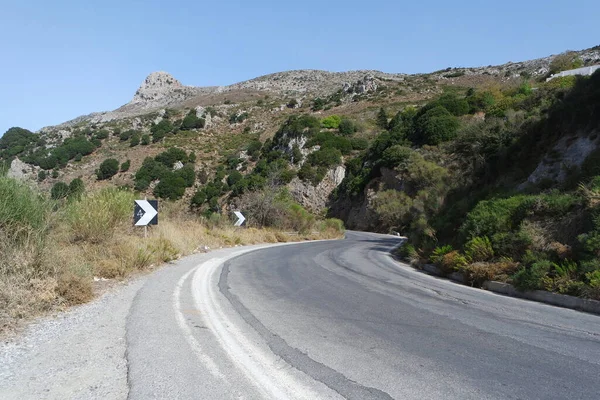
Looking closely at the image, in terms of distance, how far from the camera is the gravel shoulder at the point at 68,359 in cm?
415

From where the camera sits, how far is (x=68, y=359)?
495 cm

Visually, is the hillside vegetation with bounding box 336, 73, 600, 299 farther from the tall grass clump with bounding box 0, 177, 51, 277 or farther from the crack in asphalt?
the tall grass clump with bounding box 0, 177, 51, 277

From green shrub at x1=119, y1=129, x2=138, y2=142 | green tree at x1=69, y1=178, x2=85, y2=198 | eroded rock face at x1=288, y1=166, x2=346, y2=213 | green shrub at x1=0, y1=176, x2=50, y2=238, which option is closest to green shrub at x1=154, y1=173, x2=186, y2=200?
eroded rock face at x1=288, y1=166, x2=346, y2=213

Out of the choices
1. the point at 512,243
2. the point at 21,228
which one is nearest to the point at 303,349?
the point at 21,228

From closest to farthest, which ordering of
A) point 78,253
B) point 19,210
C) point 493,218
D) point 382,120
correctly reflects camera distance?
point 19,210 → point 78,253 → point 493,218 → point 382,120

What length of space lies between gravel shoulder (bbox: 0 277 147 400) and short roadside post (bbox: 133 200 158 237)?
7.58m

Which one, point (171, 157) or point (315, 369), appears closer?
point (315, 369)

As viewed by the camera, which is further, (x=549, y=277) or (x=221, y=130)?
(x=221, y=130)

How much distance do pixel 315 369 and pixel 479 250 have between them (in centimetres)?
945

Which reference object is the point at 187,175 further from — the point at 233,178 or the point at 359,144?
the point at 359,144

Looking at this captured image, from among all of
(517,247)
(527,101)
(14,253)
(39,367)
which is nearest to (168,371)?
(39,367)

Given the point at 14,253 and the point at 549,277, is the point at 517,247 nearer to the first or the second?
the point at 549,277

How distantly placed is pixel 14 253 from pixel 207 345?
375 cm

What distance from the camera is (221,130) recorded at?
8794 centimetres
